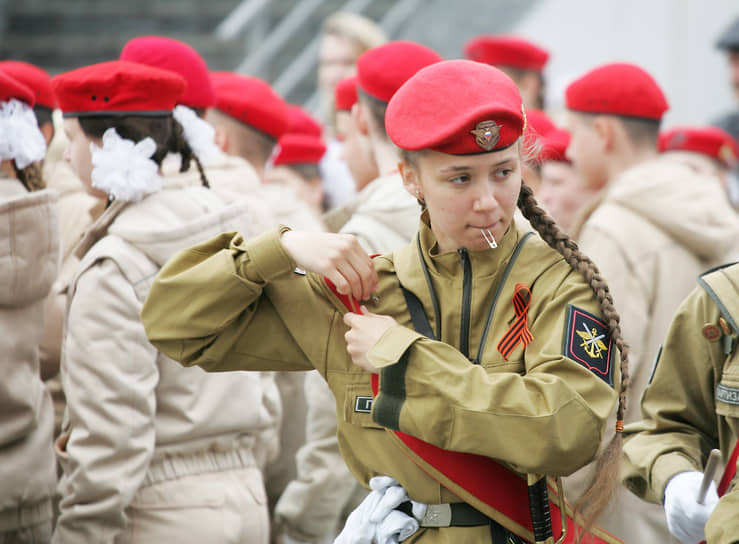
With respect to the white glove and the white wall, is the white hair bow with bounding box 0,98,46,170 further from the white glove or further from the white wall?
the white wall

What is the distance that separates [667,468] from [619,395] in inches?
16.4

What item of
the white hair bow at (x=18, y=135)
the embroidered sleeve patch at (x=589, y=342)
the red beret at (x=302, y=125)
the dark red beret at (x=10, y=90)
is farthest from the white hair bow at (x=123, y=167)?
the red beret at (x=302, y=125)

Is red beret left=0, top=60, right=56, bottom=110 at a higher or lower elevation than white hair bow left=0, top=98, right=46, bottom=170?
lower

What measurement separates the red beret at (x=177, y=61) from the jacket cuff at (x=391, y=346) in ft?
7.56

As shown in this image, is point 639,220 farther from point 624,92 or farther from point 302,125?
point 302,125

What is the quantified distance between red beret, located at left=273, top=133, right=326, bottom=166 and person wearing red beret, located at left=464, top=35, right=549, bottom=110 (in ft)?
4.31

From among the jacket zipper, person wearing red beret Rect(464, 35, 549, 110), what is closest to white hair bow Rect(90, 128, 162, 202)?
the jacket zipper

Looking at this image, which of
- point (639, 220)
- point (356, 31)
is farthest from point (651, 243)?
point (356, 31)

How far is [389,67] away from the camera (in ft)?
12.8

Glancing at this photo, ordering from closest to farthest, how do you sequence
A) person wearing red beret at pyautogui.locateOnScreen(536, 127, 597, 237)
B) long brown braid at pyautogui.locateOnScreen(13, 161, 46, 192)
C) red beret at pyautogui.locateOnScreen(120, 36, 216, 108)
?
long brown braid at pyautogui.locateOnScreen(13, 161, 46, 192) → red beret at pyautogui.locateOnScreen(120, 36, 216, 108) → person wearing red beret at pyautogui.locateOnScreen(536, 127, 597, 237)

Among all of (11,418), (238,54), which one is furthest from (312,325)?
(238,54)

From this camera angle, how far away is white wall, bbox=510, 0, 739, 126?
10688mm

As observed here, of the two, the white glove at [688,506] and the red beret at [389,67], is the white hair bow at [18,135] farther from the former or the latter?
the white glove at [688,506]

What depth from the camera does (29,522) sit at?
3.61 metres
